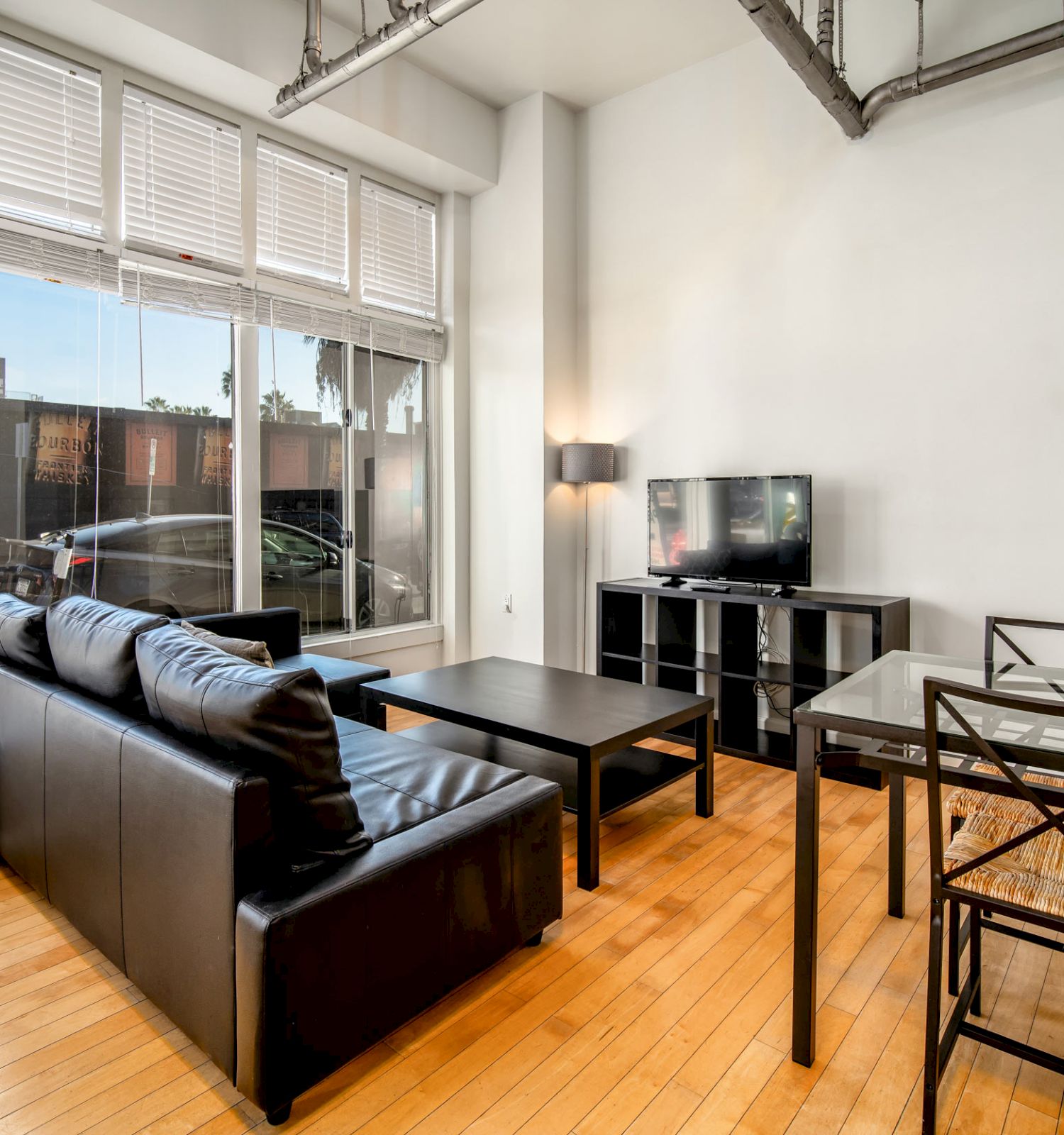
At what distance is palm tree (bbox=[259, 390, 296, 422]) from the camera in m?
4.22

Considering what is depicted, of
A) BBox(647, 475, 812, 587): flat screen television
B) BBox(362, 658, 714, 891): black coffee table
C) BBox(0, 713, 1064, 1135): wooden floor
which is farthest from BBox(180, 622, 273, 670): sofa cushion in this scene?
BBox(647, 475, 812, 587): flat screen television

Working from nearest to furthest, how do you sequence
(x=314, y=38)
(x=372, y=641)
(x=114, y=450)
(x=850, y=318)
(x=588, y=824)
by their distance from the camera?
(x=588, y=824) < (x=314, y=38) < (x=114, y=450) < (x=850, y=318) < (x=372, y=641)

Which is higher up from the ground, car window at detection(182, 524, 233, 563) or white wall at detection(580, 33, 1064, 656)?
white wall at detection(580, 33, 1064, 656)

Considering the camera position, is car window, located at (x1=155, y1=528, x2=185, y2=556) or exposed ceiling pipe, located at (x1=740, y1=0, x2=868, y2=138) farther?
car window, located at (x1=155, y1=528, x2=185, y2=556)

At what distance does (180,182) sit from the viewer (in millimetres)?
3785

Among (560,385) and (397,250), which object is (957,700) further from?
(397,250)

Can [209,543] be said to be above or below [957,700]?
above

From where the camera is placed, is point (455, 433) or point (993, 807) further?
point (455, 433)

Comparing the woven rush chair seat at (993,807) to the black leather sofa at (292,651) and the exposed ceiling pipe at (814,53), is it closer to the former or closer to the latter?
the black leather sofa at (292,651)

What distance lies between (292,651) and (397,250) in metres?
2.69

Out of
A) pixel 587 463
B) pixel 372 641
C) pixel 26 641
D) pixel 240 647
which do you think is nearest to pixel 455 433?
pixel 587 463

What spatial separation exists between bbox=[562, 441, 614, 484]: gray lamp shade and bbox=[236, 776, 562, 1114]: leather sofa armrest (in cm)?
281

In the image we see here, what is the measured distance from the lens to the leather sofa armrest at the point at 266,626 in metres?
3.59

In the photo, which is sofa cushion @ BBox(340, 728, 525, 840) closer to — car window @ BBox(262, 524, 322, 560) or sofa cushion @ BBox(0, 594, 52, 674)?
sofa cushion @ BBox(0, 594, 52, 674)
